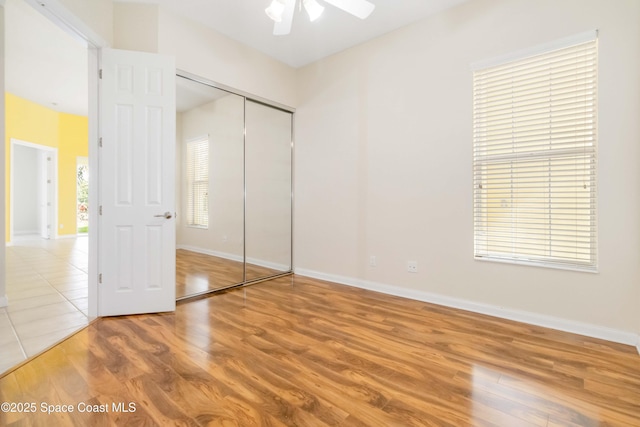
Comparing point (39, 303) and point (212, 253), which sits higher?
point (212, 253)

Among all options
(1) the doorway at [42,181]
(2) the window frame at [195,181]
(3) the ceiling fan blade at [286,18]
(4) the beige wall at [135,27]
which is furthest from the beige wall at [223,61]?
(3) the ceiling fan blade at [286,18]

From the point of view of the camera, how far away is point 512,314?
2777 mm

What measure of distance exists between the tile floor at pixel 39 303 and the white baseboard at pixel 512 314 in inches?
115

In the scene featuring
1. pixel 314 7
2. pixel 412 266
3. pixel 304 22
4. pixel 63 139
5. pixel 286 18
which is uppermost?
pixel 304 22

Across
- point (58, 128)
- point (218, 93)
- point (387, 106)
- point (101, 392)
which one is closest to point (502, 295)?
point (387, 106)

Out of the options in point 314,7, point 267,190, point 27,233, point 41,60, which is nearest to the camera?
point 314,7

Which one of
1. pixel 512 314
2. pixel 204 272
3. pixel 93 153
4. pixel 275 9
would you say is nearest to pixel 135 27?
pixel 93 153

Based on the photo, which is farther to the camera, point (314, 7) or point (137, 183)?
point (137, 183)

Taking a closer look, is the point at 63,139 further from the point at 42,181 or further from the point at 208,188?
the point at 208,188

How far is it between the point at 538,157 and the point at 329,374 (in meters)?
2.51

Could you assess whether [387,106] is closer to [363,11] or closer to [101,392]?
[363,11]

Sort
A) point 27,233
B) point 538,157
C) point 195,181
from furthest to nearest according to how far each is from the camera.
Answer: point 27,233, point 195,181, point 538,157

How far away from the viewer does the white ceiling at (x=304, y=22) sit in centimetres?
304

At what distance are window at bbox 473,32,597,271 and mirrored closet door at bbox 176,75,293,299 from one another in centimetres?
256
